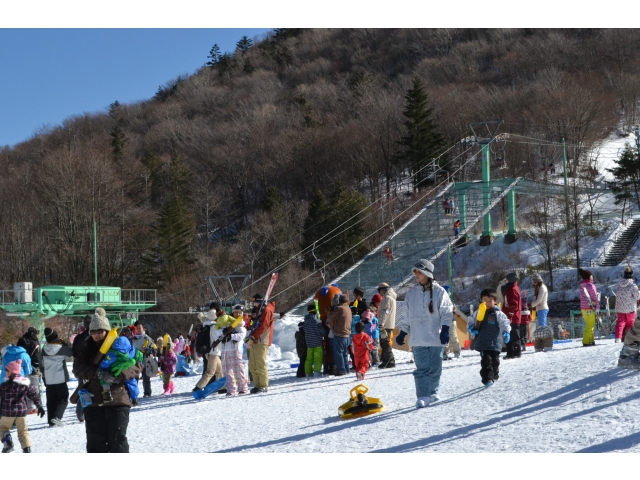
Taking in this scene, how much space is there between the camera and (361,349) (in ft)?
35.5

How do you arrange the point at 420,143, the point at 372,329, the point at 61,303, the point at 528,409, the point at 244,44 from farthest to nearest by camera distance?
the point at 244,44, the point at 420,143, the point at 61,303, the point at 372,329, the point at 528,409

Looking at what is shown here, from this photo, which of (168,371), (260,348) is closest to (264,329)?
(260,348)

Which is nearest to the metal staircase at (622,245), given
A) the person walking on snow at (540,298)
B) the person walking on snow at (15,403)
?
the person walking on snow at (540,298)

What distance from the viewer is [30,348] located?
1029 centimetres

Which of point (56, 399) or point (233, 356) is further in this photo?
point (233, 356)

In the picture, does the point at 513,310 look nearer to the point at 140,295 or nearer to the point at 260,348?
the point at 260,348

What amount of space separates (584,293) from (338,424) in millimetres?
6263

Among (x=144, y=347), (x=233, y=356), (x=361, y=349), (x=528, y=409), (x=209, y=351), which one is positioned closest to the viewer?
A: (x=528, y=409)

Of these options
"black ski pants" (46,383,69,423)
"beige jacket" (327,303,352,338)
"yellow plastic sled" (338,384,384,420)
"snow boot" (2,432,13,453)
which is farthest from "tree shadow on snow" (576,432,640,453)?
"black ski pants" (46,383,69,423)

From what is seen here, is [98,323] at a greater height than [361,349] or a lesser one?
greater

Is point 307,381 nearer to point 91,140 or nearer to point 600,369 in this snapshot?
point 600,369

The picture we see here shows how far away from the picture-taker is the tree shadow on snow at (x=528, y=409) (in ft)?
20.1

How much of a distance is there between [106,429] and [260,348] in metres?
5.20

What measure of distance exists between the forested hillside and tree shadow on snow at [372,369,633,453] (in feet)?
95.8
